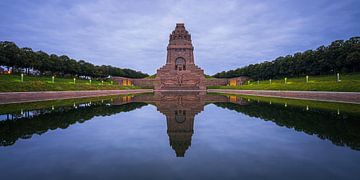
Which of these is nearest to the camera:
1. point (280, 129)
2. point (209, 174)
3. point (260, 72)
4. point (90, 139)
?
point (209, 174)

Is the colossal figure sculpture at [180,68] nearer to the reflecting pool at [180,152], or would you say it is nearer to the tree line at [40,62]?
the tree line at [40,62]

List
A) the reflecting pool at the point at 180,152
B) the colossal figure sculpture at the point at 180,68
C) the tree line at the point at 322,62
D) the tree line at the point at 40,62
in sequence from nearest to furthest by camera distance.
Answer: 1. the reflecting pool at the point at 180,152
2. the tree line at the point at 40,62
3. the tree line at the point at 322,62
4. the colossal figure sculpture at the point at 180,68

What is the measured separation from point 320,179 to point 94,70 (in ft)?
→ 220

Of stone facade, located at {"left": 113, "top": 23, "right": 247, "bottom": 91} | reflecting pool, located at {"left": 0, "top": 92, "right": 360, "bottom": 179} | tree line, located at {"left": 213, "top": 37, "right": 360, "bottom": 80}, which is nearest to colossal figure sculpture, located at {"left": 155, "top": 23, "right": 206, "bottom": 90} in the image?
stone facade, located at {"left": 113, "top": 23, "right": 247, "bottom": 91}

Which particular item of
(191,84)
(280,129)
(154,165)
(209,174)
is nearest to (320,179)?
(209,174)

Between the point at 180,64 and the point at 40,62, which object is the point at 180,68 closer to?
the point at 180,64

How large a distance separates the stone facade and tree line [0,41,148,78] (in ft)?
42.2

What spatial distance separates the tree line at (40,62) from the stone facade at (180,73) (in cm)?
Result: 1286

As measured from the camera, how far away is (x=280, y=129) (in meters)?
7.57

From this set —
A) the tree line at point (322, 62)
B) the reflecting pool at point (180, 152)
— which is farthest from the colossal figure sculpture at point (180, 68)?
the reflecting pool at point (180, 152)

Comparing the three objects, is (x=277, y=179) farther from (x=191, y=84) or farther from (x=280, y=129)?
(x=191, y=84)

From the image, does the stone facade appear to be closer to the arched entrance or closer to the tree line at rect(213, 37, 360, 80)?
the arched entrance

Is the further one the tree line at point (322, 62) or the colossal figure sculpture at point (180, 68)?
the colossal figure sculpture at point (180, 68)

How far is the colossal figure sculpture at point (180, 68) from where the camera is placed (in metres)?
63.2
